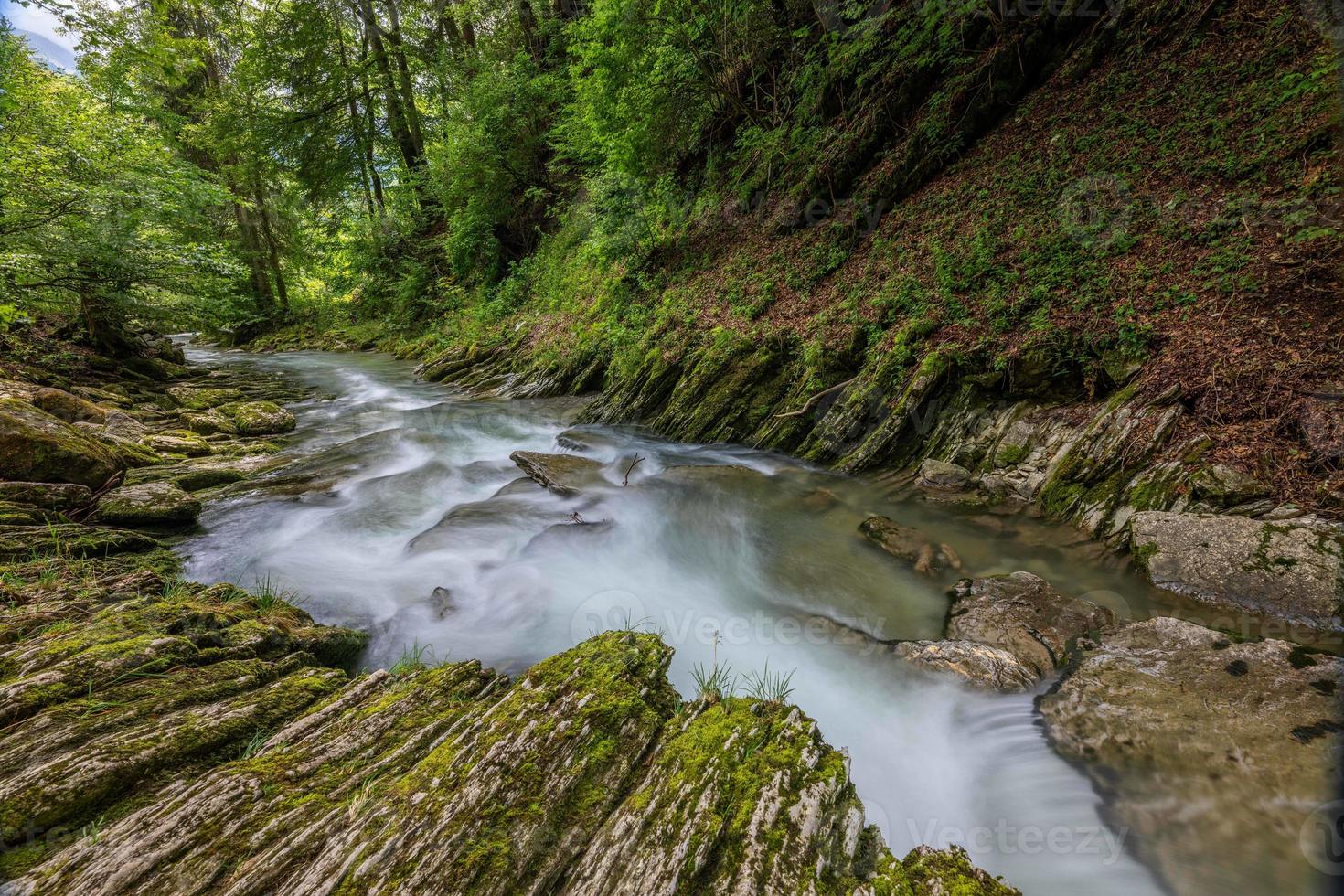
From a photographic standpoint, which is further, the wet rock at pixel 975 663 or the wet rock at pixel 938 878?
the wet rock at pixel 975 663

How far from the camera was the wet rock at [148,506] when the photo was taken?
199 inches

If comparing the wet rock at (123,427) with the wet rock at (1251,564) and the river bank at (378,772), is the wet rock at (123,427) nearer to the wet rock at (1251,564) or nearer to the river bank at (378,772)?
the river bank at (378,772)

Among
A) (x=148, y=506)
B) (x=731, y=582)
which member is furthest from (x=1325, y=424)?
(x=148, y=506)

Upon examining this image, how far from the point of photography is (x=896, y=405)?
687cm

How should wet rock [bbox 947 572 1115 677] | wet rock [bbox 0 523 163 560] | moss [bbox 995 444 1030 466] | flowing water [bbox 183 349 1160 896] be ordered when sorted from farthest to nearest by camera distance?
moss [bbox 995 444 1030 466] < wet rock [bbox 0 523 163 560] < wet rock [bbox 947 572 1115 677] < flowing water [bbox 183 349 1160 896]

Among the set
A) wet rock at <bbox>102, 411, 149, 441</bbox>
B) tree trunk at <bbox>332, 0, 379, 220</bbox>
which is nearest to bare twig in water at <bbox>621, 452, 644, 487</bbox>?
wet rock at <bbox>102, 411, 149, 441</bbox>

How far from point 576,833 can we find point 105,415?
10405 millimetres

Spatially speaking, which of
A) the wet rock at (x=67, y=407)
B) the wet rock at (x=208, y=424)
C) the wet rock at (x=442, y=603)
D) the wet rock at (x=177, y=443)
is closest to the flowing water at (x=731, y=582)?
the wet rock at (x=442, y=603)

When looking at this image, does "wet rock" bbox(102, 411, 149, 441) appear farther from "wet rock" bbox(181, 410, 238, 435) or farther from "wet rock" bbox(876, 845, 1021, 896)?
"wet rock" bbox(876, 845, 1021, 896)

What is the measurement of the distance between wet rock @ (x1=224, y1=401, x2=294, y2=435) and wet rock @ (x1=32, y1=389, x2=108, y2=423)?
2.06 metres

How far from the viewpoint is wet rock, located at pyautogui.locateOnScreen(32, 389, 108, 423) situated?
7.18 m

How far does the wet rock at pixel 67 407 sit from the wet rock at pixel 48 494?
130 inches

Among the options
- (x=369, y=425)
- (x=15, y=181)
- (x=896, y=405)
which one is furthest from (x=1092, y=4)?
(x=15, y=181)

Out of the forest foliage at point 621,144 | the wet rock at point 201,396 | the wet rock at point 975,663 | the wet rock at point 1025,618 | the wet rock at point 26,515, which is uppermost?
the forest foliage at point 621,144
